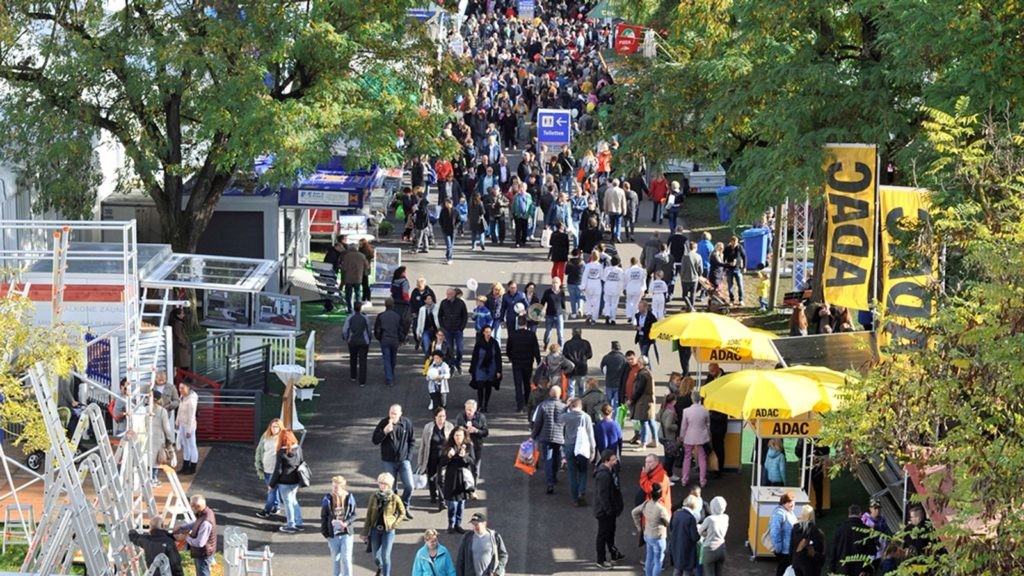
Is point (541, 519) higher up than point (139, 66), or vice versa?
point (139, 66)

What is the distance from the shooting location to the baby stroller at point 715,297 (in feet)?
93.2

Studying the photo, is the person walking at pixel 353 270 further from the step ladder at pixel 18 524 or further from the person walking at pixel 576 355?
the step ladder at pixel 18 524

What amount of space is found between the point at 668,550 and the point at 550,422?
3.14m

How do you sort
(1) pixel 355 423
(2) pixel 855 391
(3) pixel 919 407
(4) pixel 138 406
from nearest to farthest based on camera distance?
(3) pixel 919 407 → (2) pixel 855 391 → (4) pixel 138 406 → (1) pixel 355 423

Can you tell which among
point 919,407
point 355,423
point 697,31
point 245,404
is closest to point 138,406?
point 245,404

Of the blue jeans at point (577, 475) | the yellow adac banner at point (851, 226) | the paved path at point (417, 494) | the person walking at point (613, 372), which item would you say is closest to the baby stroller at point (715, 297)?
the paved path at point (417, 494)

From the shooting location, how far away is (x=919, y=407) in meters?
13.0

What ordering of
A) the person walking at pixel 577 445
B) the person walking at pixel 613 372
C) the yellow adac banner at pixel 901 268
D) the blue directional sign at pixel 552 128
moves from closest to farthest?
the yellow adac banner at pixel 901 268, the person walking at pixel 577 445, the person walking at pixel 613 372, the blue directional sign at pixel 552 128

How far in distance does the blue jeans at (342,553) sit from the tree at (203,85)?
9347mm

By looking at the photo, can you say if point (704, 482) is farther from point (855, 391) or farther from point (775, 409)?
point (855, 391)

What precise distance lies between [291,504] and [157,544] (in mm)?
3174

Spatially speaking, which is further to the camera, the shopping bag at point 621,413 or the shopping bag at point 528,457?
the shopping bag at point 621,413

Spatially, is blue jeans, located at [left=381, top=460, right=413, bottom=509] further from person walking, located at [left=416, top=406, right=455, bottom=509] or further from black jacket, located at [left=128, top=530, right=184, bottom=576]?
black jacket, located at [left=128, top=530, right=184, bottom=576]

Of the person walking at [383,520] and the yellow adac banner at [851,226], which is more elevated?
the yellow adac banner at [851,226]
